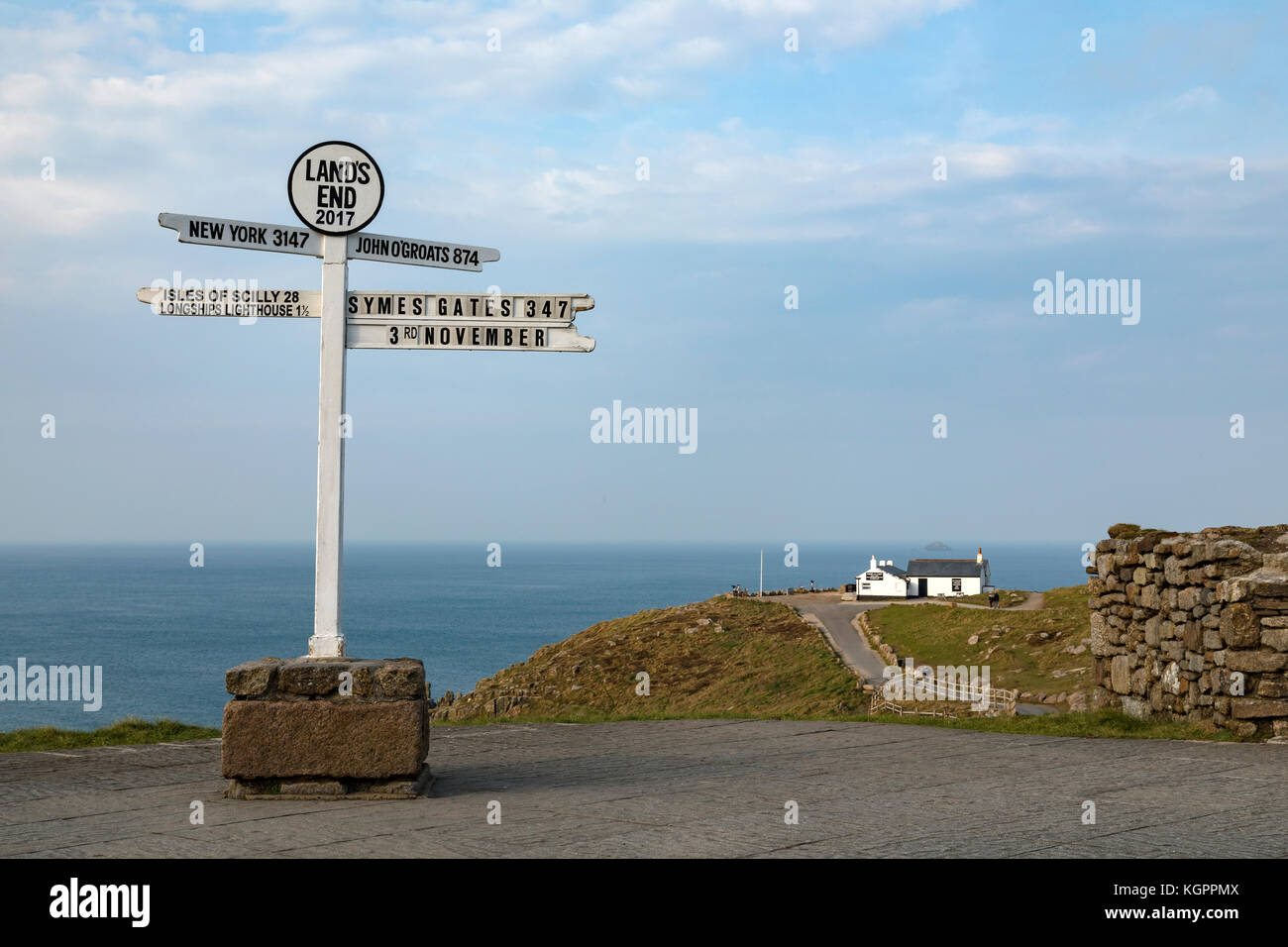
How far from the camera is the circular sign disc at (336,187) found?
8305 mm

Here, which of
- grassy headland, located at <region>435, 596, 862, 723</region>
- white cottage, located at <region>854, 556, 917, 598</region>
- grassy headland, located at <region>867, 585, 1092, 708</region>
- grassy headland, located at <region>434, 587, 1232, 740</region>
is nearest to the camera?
grassy headland, located at <region>867, 585, 1092, 708</region>

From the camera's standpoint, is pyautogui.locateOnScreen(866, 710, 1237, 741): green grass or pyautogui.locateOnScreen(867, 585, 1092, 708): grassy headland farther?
pyautogui.locateOnScreen(867, 585, 1092, 708): grassy headland

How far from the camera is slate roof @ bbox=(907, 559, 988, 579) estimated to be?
77062 mm

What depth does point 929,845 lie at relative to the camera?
5762 millimetres

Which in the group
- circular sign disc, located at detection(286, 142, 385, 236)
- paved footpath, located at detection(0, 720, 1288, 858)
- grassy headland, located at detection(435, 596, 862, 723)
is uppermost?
circular sign disc, located at detection(286, 142, 385, 236)

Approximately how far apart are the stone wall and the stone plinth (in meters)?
7.46

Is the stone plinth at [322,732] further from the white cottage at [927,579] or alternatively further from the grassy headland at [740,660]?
the white cottage at [927,579]

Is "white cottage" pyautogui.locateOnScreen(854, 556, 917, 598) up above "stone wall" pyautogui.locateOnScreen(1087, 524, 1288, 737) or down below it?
below

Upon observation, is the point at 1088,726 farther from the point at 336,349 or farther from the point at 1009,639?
the point at 1009,639

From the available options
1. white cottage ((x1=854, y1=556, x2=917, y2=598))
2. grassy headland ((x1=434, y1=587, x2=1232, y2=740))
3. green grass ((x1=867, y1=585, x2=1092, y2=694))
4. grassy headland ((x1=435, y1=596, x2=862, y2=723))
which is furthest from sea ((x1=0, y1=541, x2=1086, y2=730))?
green grass ((x1=867, y1=585, x2=1092, y2=694))

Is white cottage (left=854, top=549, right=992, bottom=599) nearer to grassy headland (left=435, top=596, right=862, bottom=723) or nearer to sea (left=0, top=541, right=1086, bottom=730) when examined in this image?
grassy headland (left=435, top=596, right=862, bottom=723)

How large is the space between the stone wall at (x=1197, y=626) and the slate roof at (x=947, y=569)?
66.3 m
